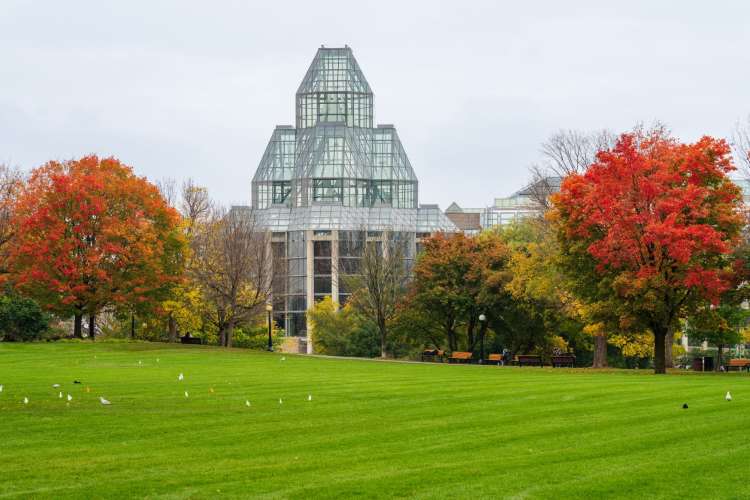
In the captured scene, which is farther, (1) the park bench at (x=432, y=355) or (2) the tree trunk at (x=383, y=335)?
(2) the tree trunk at (x=383, y=335)

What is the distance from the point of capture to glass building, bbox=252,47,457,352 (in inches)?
4808

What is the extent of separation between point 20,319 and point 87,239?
19.3 feet

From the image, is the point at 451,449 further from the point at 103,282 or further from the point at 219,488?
the point at 103,282

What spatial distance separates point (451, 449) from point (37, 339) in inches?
2019

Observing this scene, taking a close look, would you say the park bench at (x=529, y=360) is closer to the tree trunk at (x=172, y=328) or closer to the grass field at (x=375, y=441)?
the tree trunk at (x=172, y=328)

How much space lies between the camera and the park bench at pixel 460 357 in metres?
62.3

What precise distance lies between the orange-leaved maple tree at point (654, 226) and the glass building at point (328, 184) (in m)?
71.4

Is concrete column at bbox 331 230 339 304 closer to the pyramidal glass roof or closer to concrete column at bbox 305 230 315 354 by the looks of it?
concrete column at bbox 305 230 315 354

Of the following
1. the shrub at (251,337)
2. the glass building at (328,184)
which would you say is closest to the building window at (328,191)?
the glass building at (328,184)

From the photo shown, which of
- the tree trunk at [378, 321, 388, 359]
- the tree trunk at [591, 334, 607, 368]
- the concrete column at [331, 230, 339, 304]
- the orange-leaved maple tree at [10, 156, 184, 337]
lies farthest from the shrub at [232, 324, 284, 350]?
the concrete column at [331, 230, 339, 304]

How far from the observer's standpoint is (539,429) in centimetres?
1855

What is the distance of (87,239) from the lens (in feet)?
210

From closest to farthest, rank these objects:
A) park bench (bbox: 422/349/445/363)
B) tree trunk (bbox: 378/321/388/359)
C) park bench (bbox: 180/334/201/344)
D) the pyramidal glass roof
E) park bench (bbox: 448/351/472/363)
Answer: park bench (bbox: 448/351/472/363) < park bench (bbox: 422/349/445/363) < tree trunk (bbox: 378/321/388/359) < park bench (bbox: 180/334/201/344) < the pyramidal glass roof

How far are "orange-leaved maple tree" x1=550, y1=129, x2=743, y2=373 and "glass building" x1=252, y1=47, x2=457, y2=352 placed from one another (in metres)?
71.4
